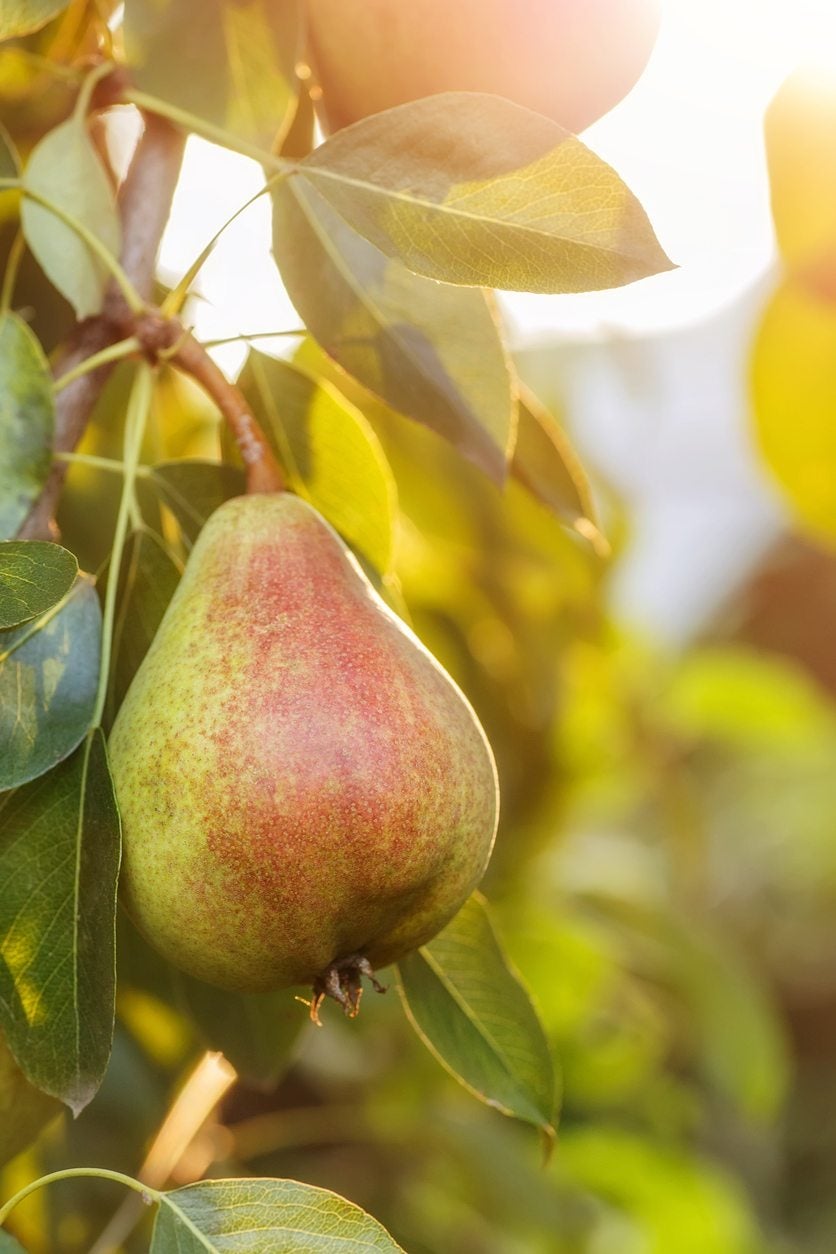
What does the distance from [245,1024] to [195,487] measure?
0.28 metres

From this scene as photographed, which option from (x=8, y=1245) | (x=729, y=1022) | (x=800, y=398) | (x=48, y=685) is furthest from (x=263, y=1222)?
(x=729, y=1022)

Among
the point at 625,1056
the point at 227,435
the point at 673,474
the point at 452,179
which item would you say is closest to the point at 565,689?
the point at 625,1056

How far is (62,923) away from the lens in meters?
0.44

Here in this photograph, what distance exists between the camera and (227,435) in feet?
1.98

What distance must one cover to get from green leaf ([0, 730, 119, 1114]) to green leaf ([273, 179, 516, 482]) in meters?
0.22

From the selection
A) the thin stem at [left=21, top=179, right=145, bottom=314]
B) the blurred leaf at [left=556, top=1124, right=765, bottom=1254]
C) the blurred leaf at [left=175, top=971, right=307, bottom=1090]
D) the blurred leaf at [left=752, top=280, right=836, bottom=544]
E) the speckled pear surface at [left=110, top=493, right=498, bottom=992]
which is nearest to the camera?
the speckled pear surface at [left=110, top=493, right=498, bottom=992]

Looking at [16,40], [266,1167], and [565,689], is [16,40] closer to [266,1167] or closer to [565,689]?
[565,689]

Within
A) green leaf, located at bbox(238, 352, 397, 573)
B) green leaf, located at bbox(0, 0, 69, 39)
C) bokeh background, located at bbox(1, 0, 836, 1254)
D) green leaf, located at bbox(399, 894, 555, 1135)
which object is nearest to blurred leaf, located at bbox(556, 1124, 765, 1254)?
bokeh background, located at bbox(1, 0, 836, 1254)

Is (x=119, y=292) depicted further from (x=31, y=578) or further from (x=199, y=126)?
(x=31, y=578)

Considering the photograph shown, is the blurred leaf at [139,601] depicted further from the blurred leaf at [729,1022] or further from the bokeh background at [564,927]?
the blurred leaf at [729,1022]

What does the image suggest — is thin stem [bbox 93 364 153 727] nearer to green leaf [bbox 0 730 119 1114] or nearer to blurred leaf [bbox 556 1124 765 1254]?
green leaf [bbox 0 730 119 1114]

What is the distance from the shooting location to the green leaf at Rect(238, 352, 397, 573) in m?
0.60

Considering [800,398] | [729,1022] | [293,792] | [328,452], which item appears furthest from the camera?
[729,1022]

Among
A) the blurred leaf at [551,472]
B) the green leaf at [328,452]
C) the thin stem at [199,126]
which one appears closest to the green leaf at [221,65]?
the thin stem at [199,126]
